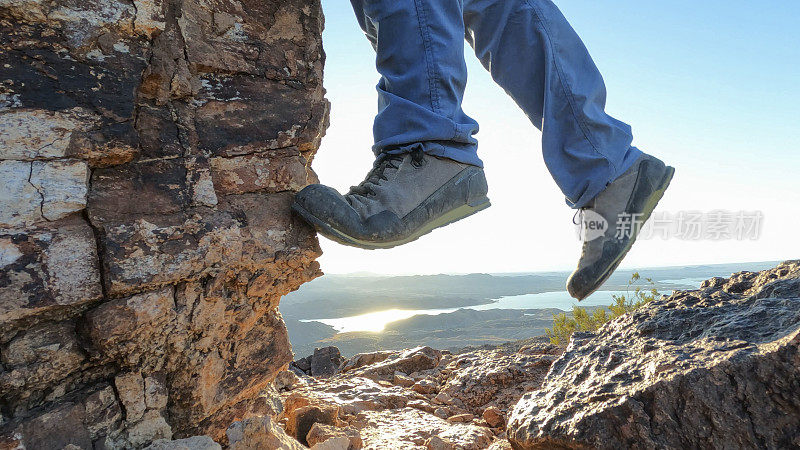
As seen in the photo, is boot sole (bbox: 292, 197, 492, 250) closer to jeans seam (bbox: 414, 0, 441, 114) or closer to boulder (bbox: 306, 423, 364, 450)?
jeans seam (bbox: 414, 0, 441, 114)

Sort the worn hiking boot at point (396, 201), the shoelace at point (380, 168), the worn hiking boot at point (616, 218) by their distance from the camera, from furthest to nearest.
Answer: the worn hiking boot at point (616, 218), the shoelace at point (380, 168), the worn hiking boot at point (396, 201)

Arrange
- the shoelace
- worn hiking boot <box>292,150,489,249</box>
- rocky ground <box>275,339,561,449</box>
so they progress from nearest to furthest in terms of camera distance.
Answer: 1. worn hiking boot <box>292,150,489,249</box>
2. the shoelace
3. rocky ground <box>275,339,561,449</box>

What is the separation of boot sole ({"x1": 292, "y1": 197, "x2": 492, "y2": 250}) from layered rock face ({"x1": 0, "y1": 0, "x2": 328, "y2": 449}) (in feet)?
0.43

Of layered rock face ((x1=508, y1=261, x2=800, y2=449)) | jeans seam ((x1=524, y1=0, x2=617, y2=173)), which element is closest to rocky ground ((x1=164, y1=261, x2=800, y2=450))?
layered rock face ((x1=508, y1=261, x2=800, y2=449))

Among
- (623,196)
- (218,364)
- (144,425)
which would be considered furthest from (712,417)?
(144,425)

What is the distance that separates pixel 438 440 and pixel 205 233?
3.66ft

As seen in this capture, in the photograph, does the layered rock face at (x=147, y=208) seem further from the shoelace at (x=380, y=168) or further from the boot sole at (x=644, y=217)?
the boot sole at (x=644, y=217)

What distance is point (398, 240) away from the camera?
171cm

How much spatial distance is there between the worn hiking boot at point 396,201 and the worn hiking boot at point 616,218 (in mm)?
565

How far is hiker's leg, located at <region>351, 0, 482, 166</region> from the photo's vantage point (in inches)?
66.1

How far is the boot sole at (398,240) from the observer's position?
1.61 m

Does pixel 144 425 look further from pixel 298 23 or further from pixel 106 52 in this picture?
pixel 298 23

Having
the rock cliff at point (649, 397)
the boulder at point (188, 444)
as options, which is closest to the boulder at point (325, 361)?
the rock cliff at point (649, 397)

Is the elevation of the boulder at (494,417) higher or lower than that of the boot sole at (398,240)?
lower
